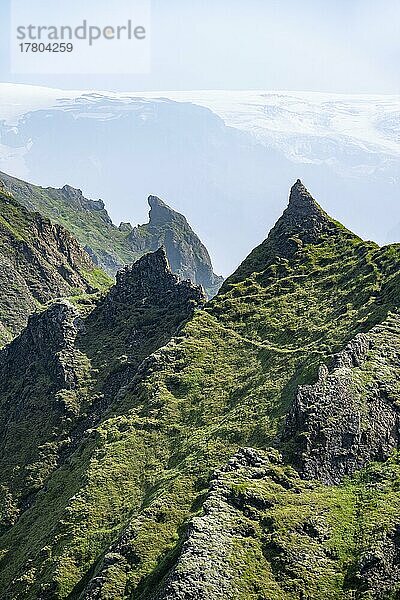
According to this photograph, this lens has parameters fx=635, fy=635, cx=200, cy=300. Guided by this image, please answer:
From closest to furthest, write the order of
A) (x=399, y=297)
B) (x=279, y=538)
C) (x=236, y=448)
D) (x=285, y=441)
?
(x=279, y=538)
(x=285, y=441)
(x=236, y=448)
(x=399, y=297)

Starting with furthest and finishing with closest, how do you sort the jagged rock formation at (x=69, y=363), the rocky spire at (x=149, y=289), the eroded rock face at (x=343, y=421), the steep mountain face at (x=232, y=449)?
the rocky spire at (x=149, y=289)
the jagged rock formation at (x=69, y=363)
the eroded rock face at (x=343, y=421)
the steep mountain face at (x=232, y=449)

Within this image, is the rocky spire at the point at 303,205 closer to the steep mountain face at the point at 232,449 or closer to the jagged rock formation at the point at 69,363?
the steep mountain face at the point at 232,449

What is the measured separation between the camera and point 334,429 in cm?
5334

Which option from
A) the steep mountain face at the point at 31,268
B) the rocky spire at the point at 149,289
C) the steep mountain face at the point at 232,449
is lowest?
the steep mountain face at the point at 232,449

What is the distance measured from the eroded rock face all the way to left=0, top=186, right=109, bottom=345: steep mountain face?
101 meters

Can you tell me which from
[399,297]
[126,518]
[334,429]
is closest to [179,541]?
[126,518]

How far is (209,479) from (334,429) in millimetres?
11269

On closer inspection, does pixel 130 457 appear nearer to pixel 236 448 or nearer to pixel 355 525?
pixel 236 448

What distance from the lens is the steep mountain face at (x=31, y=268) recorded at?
511 ft

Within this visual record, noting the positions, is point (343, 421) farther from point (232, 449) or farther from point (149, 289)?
point (149, 289)

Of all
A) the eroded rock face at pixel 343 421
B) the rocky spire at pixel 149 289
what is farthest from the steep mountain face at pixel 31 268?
the eroded rock face at pixel 343 421

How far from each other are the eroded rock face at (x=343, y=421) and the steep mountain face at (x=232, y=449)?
137mm

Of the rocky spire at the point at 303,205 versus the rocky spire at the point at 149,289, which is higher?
the rocky spire at the point at 303,205

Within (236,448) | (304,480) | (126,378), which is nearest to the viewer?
(304,480)
